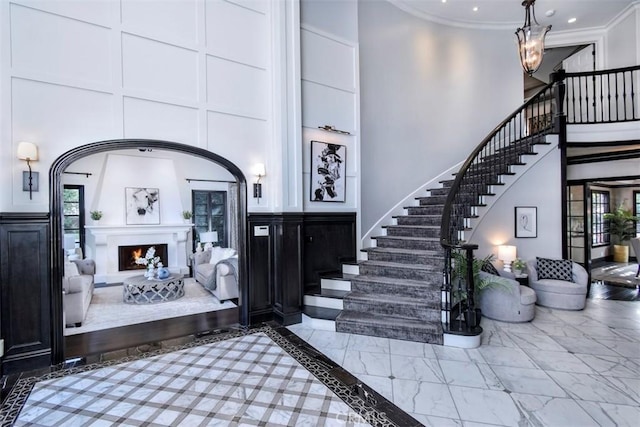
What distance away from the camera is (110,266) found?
7.25 m

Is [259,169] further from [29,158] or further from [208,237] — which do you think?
[208,237]

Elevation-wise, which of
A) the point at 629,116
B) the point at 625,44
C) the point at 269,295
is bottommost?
the point at 269,295

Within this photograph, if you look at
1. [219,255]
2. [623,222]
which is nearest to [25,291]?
[219,255]

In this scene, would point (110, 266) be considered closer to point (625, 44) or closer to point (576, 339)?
point (576, 339)

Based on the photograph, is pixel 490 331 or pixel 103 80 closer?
pixel 103 80

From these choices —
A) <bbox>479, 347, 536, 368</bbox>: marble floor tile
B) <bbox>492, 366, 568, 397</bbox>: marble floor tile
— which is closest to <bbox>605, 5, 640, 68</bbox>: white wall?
<bbox>479, 347, 536, 368</bbox>: marble floor tile

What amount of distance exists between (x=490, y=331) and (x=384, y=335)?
1410mm

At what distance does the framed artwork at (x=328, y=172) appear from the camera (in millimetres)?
4684

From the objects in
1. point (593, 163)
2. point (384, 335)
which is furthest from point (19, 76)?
point (593, 163)

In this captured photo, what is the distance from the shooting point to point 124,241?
750 centimetres

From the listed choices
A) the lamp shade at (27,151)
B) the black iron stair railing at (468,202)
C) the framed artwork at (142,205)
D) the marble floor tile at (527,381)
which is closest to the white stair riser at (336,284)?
the black iron stair railing at (468,202)

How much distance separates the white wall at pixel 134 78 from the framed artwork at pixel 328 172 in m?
0.69

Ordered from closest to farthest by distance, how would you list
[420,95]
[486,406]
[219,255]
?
[486,406] < [420,95] < [219,255]

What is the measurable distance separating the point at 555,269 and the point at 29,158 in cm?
719
